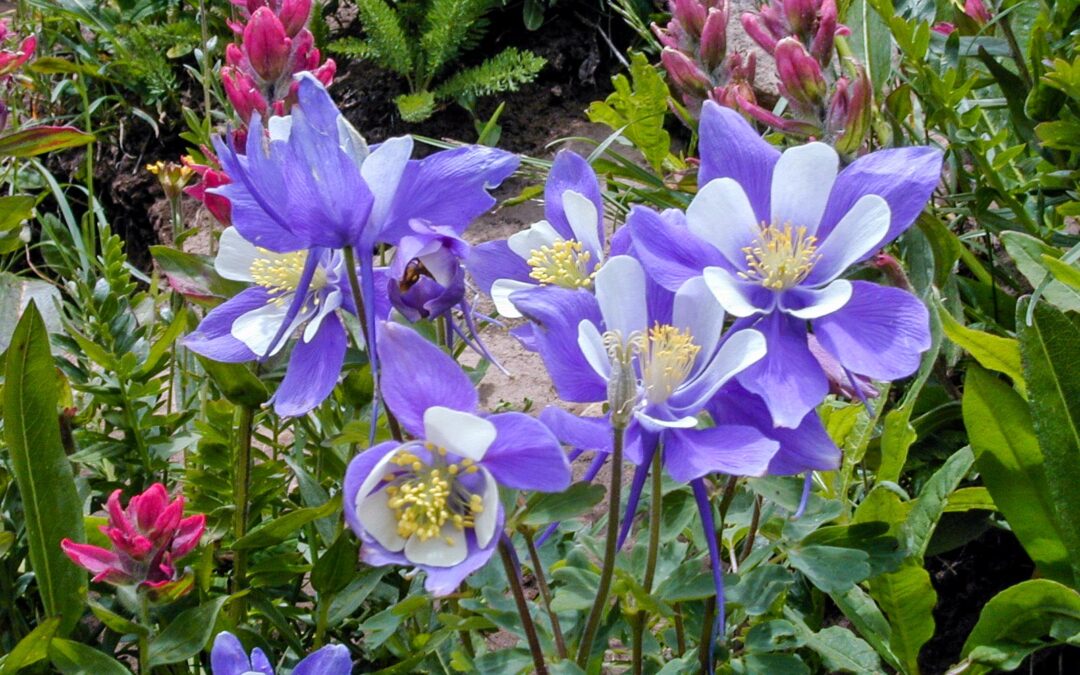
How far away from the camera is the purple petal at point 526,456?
0.65m

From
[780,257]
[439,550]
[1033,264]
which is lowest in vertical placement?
[1033,264]

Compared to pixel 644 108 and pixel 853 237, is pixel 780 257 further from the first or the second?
pixel 644 108

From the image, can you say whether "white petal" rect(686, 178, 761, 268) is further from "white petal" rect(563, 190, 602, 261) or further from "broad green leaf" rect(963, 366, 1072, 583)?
"broad green leaf" rect(963, 366, 1072, 583)

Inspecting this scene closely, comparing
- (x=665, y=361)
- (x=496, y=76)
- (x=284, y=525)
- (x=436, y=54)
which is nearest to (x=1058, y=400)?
(x=665, y=361)

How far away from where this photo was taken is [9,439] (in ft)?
3.65

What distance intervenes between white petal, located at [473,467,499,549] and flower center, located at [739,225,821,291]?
0.24m

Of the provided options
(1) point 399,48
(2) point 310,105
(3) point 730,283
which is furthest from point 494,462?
(1) point 399,48

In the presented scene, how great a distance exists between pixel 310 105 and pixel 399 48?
2.15m

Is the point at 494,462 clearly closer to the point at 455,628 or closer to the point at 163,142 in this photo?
the point at 455,628

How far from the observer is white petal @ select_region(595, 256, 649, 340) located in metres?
0.74

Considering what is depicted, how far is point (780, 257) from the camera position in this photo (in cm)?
77

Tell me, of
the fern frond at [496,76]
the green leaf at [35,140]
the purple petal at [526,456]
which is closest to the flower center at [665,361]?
the purple petal at [526,456]

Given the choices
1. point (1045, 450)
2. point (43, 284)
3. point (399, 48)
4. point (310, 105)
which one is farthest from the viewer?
point (399, 48)

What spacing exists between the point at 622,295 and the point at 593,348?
0.05m
